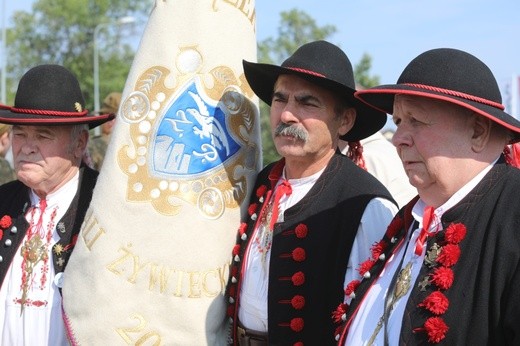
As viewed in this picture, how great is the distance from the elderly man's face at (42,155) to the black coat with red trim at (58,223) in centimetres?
12

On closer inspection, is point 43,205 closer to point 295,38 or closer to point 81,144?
point 81,144

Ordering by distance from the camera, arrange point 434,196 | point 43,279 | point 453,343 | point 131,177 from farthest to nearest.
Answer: point 43,279, point 131,177, point 434,196, point 453,343

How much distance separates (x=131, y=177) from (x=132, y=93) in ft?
1.25

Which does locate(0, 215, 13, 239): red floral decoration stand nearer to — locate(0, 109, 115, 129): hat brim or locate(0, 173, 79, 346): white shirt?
locate(0, 173, 79, 346): white shirt

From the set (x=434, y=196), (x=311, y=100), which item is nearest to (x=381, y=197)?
(x=311, y=100)

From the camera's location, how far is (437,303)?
8.38 ft

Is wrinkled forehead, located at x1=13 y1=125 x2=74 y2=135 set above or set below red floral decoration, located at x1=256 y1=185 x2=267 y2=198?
above

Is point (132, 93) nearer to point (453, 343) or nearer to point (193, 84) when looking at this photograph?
point (193, 84)

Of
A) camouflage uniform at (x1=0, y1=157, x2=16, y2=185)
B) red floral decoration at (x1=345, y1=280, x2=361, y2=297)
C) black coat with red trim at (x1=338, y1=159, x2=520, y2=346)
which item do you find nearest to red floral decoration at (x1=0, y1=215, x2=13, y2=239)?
red floral decoration at (x1=345, y1=280, x2=361, y2=297)

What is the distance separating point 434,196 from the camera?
108 inches

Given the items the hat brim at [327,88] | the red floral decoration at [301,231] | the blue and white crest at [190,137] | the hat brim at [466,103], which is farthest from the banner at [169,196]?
the hat brim at [466,103]

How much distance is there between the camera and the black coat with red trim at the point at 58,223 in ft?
12.8

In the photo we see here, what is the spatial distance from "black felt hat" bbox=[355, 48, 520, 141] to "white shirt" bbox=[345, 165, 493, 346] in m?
0.21

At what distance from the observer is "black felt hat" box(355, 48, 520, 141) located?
259 centimetres
